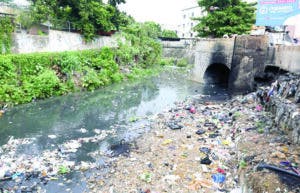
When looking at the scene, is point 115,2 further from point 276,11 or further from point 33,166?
point 33,166

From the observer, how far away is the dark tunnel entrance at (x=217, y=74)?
15711 mm

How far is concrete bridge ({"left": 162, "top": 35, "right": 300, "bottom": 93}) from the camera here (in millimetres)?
9708

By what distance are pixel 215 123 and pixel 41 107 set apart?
7.15m

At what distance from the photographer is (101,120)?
907 cm

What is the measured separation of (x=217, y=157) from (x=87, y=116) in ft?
18.4

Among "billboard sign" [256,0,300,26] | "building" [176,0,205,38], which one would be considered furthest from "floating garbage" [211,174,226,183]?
"building" [176,0,205,38]

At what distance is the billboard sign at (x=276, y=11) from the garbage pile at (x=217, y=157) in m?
2.16

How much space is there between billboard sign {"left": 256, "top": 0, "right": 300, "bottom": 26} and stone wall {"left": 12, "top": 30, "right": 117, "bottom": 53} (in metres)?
11.0

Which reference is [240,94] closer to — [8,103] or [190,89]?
[190,89]

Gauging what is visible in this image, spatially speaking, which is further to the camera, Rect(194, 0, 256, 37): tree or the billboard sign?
Rect(194, 0, 256, 37): tree

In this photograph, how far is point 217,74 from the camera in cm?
1655

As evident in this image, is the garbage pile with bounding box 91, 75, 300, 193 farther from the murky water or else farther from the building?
the building

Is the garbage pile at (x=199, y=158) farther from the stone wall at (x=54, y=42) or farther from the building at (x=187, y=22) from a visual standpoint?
the building at (x=187, y=22)

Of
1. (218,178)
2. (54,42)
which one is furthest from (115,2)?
(218,178)
